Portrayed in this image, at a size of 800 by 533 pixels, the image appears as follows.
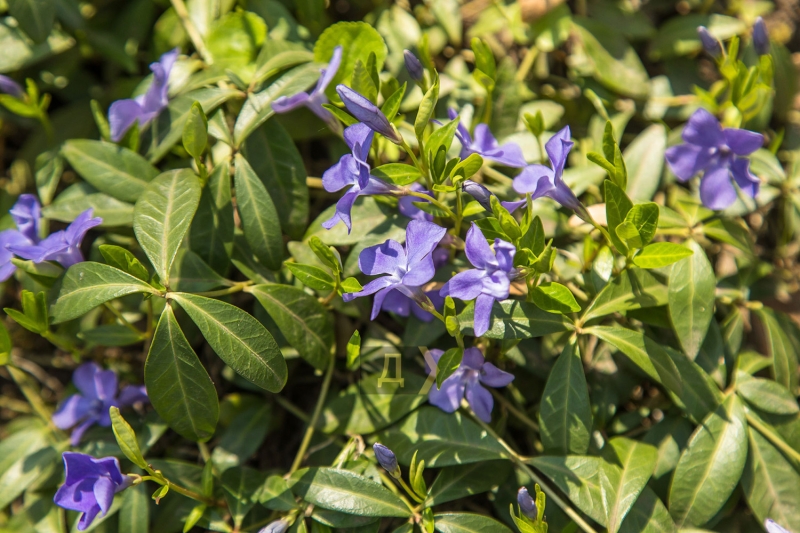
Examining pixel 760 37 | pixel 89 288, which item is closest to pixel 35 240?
pixel 89 288

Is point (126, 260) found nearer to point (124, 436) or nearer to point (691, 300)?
point (124, 436)

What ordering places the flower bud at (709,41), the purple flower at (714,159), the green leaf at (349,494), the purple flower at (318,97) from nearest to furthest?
the green leaf at (349,494) → the purple flower at (318,97) → the purple flower at (714,159) → the flower bud at (709,41)

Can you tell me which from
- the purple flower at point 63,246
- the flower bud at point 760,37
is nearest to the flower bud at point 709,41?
the flower bud at point 760,37

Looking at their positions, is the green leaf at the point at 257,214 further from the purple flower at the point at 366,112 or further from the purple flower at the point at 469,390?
the purple flower at the point at 469,390

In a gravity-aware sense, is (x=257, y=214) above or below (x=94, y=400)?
above

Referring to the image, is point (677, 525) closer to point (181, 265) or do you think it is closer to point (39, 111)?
A: point (181, 265)

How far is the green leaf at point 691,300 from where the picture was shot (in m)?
1.55

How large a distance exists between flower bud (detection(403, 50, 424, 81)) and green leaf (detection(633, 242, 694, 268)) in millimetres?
693

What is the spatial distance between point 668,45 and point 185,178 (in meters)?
1.72

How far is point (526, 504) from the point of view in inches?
53.6

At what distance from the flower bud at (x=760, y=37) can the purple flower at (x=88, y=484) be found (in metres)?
2.13

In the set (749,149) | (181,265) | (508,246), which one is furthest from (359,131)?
(749,149)

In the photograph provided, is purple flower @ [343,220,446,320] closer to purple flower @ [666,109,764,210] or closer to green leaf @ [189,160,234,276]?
green leaf @ [189,160,234,276]

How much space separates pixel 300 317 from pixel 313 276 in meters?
0.16
